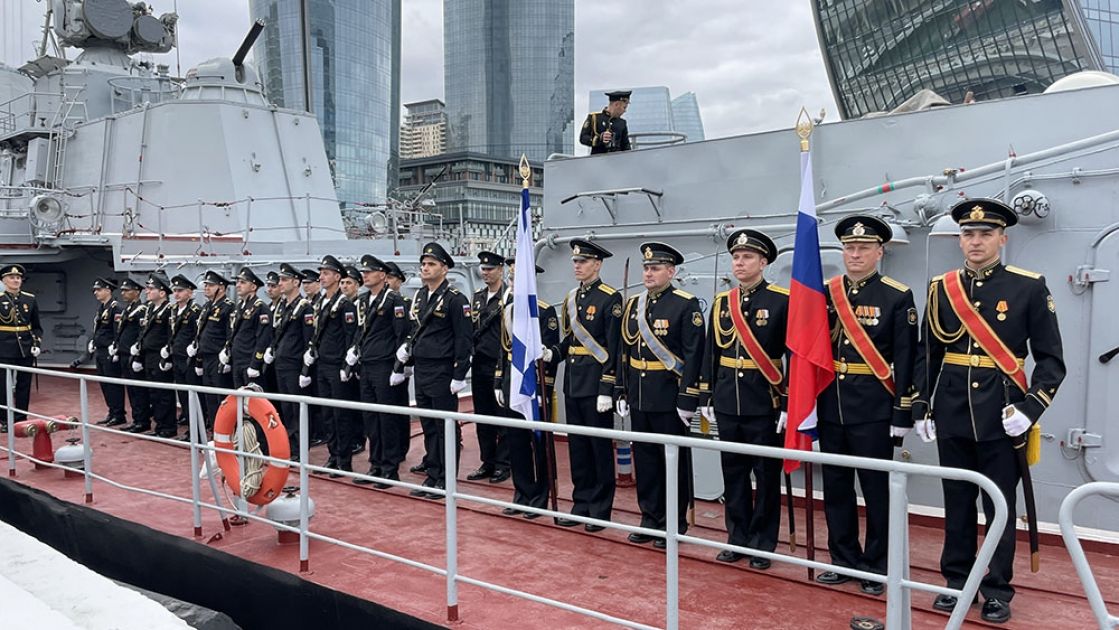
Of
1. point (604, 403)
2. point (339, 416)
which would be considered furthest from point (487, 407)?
point (604, 403)

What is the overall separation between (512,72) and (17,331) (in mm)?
103834

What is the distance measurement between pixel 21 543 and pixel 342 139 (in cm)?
8441

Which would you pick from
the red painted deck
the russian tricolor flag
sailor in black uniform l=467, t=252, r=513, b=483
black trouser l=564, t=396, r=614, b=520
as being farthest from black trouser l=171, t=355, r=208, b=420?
the russian tricolor flag

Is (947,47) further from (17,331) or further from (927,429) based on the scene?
(927,429)

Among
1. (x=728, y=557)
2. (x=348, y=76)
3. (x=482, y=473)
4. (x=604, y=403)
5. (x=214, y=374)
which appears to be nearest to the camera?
(x=728, y=557)

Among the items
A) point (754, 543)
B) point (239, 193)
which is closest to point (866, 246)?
point (754, 543)

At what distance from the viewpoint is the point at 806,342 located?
369 cm

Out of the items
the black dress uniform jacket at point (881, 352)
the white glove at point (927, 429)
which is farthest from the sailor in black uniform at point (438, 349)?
the white glove at point (927, 429)

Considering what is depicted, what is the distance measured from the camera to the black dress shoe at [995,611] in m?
3.15

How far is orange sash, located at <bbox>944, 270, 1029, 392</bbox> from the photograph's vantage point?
10.7ft

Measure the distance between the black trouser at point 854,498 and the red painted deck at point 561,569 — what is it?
0.70ft

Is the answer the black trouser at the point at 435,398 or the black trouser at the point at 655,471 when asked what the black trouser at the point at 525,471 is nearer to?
the black trouser at the point at 435,398

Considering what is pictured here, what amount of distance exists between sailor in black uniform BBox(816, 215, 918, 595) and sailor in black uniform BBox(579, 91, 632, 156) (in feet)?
11.6

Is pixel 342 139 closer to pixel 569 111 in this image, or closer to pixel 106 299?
pixel 569 111
